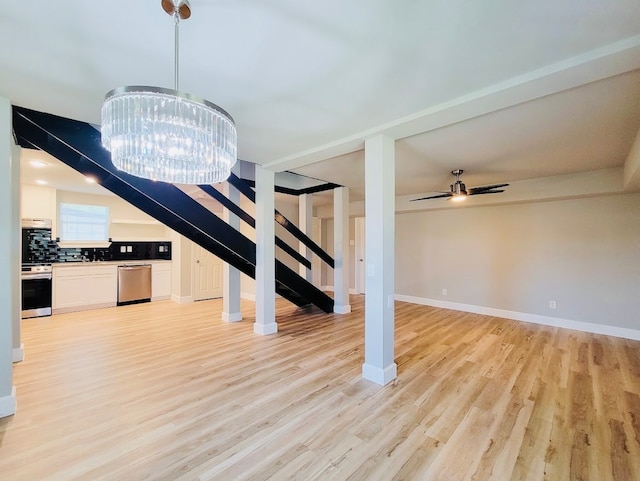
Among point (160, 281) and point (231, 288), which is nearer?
point (231, 288)

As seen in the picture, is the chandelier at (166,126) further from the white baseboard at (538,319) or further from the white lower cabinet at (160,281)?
the white baseboard at (538,319)

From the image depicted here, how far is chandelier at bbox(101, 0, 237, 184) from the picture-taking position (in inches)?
50.2

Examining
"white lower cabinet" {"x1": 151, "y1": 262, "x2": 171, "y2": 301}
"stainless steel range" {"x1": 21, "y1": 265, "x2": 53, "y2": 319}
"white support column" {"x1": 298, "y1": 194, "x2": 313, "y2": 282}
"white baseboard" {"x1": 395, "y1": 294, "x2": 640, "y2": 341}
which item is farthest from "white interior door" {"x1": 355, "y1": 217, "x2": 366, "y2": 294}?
"stainless steel range" {"x1": 21, "y1": 265, "x2": 53, "y2": 319}

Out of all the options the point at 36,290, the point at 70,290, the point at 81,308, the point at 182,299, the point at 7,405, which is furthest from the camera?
the point at 182,299

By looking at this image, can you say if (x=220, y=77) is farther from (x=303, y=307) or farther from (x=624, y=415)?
(x=303, y=307)

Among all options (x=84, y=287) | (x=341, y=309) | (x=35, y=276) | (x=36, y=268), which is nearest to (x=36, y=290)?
(x=35, y=276)

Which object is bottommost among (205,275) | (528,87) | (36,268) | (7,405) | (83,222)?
(7,405)

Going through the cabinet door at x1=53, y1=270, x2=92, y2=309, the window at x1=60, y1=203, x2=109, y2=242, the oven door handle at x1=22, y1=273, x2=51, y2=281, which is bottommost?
the cabinet door at x1=53, y1=270, x2=92, y2=309

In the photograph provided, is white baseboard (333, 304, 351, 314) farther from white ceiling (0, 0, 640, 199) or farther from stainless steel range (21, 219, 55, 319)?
stainless steel range (21, 219, 55, 319)

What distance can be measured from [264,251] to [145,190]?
5.39 ft

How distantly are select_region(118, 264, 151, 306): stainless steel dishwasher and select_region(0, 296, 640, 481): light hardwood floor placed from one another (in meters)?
1.71

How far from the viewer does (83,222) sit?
5742 millimetres

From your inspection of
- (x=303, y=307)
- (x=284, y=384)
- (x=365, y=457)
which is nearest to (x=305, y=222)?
(x=303, y=307)

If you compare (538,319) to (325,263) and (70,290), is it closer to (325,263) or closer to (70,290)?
(325,263)
